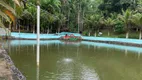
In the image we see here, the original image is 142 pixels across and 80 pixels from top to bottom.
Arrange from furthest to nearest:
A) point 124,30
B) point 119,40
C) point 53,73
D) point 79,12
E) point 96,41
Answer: point 79,12
point 124,30
point 96,41
point 119,40
point 53,73

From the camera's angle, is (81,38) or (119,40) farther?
(81,38)

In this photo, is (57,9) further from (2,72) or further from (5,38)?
(2,72)

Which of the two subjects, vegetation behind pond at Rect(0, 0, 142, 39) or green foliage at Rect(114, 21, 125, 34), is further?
green foliage at Rect(114, 21, 125, 34)

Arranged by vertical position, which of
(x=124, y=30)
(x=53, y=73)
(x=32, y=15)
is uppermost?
(x=32, y=15)

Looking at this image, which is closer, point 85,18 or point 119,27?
point 119,27

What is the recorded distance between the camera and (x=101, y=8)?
32.2 metres

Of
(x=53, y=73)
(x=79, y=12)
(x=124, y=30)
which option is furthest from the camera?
(x=79, y=12)

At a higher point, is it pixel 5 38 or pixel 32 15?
pixel 32 15

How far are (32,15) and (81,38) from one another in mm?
6985

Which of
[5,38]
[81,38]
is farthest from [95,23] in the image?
[5,38]

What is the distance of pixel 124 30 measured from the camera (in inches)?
1028

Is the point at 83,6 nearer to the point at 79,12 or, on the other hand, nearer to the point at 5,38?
the point at 79,12

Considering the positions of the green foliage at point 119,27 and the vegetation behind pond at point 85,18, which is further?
the green foliage at point 119,27

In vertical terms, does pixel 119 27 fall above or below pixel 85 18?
below
